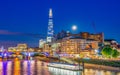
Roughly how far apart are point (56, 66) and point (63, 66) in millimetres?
5341

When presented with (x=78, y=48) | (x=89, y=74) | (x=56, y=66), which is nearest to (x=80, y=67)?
(x=89, y=74)

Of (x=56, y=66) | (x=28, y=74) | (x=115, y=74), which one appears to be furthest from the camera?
(x=56, y=66)

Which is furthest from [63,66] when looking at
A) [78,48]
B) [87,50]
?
[78,48]

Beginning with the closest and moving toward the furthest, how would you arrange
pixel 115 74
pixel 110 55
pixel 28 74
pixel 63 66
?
pixel 115 74 → pixel 28 74 → pixel 63 66 → pixel 110 55

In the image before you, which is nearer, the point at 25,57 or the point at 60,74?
the point at 60,74

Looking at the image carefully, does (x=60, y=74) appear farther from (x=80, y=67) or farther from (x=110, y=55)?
(x=110, y=55)

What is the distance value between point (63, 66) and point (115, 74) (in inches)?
765

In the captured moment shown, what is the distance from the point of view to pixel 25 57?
611ft

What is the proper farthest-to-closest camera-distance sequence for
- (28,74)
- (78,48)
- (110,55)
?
(78,48) < (110,55) < (28,74)

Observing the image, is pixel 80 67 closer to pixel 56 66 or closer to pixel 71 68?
pixel 71 68

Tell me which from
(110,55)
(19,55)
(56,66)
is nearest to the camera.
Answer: (56,66)

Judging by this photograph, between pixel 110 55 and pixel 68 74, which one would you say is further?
pixel 110 55

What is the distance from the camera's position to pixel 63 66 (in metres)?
70.5

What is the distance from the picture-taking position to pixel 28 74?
204ft
